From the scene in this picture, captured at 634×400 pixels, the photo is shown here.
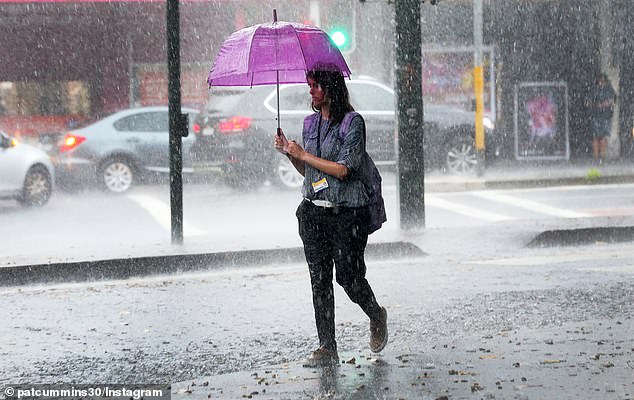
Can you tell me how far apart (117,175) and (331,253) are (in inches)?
561

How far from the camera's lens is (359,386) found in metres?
6.13

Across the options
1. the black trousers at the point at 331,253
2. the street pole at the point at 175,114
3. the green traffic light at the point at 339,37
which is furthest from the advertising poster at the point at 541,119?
the black trousers at the point at 331,253

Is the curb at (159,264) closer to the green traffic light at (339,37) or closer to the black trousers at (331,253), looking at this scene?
the black trousers at (331,253)

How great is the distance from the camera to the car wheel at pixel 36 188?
59.7 ft

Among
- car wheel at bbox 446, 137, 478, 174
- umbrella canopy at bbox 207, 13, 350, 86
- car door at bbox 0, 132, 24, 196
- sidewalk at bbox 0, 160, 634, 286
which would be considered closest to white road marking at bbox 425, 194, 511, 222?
sidewalk at bbox 0, 160, 634, 286

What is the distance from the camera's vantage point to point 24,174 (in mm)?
18031

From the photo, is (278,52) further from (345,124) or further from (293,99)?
(293,99)

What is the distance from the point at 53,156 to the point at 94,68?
221 inches

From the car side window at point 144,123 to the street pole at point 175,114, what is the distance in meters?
Answer: 8.77

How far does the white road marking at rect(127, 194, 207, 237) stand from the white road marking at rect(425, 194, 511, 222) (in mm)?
3977

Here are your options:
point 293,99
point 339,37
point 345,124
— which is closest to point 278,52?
point 345,124

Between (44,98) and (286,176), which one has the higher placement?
(44,98)

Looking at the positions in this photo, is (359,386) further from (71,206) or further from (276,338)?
(71,206)

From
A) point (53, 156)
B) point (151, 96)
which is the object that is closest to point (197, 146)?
point (53, 156)
